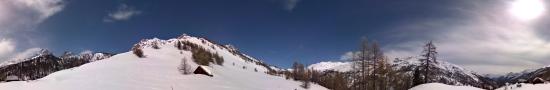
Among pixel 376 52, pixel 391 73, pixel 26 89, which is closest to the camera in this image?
pixel 26 89

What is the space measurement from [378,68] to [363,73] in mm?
2443

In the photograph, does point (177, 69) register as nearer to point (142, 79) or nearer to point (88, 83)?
point (142, 79)

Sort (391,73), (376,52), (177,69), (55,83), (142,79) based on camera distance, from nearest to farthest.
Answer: (55,83) < (142,79) < (177,69) < (376,52) < (391,73)

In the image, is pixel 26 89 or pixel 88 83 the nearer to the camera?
pixel 26 89

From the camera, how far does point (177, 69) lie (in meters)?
54.3

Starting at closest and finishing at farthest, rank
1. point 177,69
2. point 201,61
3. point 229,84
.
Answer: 1. point 229,84
2. point 177,69
3. point 201,61

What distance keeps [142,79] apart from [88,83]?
656cm

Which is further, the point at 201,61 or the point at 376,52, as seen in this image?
the point at 376,52

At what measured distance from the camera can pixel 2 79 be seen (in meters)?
35.0

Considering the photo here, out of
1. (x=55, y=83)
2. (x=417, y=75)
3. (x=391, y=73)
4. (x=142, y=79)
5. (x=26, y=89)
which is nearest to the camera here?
(x=26, y=89)

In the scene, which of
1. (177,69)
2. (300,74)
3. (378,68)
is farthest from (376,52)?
(177,69)

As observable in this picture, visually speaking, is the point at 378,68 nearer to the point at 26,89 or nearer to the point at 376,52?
the point at 376,52

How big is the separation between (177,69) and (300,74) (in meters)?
30.2

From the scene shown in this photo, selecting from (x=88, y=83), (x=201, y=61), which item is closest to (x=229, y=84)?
(x=88, y=83)
